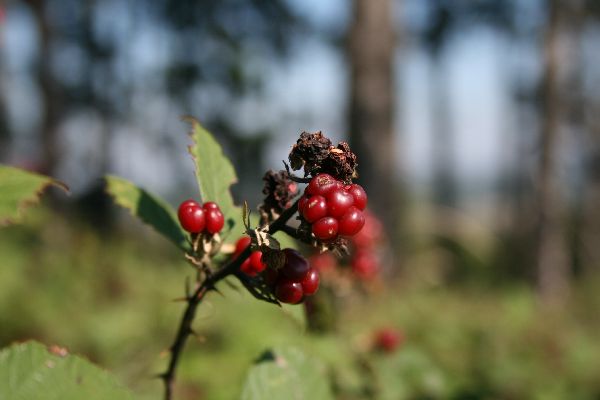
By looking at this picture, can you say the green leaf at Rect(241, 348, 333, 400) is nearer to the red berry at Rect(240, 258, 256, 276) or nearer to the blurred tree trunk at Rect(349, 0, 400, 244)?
the red berry at Rect(240, 258, 256, 276)

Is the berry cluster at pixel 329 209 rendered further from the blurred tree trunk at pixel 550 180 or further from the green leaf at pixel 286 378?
the blurred tree trunk at pixel 550 180

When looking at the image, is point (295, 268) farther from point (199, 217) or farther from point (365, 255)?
point (365, 255)

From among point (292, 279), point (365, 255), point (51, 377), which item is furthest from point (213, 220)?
point (365, 255)

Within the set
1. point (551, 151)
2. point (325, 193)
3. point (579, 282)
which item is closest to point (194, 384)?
point (325, 193)

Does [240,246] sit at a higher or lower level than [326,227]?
lower

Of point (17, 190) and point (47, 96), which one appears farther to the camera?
point (47, 96)

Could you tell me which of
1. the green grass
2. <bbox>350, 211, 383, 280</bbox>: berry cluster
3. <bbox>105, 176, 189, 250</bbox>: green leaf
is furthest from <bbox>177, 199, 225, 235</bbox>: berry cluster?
<bbox>350, 211, 383, 280</bbox>: berry cluster
